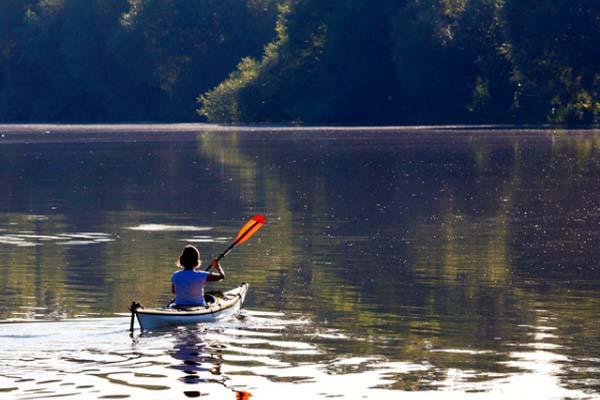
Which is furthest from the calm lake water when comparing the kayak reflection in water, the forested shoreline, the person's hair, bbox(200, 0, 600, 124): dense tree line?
the forested shoreline

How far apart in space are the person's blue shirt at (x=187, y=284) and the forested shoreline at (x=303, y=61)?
91397 mm

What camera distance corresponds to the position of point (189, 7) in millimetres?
157375

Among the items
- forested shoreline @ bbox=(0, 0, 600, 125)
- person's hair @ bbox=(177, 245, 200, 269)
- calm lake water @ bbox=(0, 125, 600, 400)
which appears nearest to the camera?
calm lake water @ bbox=(0, 125, 600, 400)

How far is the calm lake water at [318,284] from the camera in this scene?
1650 cm

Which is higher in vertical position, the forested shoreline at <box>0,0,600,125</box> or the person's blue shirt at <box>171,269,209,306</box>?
the forested shoreline at <box>0,0,600,125</box>

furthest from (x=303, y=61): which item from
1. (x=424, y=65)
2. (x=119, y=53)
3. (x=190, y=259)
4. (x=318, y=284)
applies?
(x=190, y=259)

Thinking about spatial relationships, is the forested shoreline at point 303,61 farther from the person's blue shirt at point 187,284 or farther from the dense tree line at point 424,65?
the person's blue shirt at point 187,284

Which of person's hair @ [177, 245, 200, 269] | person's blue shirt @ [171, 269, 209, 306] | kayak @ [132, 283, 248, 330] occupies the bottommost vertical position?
kayak @ [132, 283, 248, 330]

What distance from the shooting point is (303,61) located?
130 meters

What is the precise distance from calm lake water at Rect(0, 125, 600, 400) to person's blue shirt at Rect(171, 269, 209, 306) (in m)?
0.53

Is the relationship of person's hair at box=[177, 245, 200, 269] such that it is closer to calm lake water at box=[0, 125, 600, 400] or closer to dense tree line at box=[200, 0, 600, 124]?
calm lake water at box=[0, 125, 600, 400]

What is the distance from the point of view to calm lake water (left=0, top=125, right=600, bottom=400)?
54.1ft

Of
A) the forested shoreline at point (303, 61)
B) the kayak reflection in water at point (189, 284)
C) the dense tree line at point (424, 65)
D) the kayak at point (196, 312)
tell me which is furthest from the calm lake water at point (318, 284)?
the forested shoreline at point (303, 61)

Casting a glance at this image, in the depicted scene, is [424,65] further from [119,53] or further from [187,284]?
[187,284]
